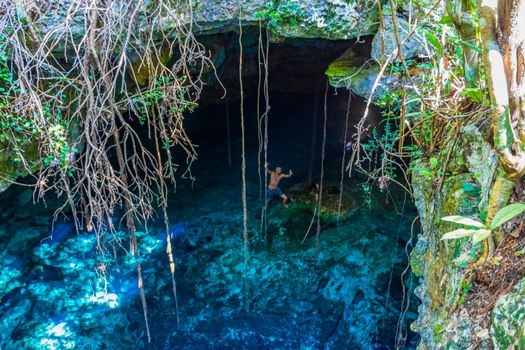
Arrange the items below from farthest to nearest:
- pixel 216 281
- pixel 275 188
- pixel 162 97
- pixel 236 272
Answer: pixel 275 188 → pixel 236 272 → pixel 216 281 → pixel 162 97

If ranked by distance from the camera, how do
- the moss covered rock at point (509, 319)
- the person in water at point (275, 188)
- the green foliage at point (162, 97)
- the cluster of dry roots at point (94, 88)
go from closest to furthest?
1. the moss covered rock at point (509, 319)
2. the cluster of dry roots at point (94, 88)
3. the green foliage at point (162, 97)
4. the person in water at point (275, 188)

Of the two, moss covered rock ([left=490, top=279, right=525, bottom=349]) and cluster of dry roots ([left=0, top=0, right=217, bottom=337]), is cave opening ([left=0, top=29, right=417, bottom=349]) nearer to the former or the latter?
cluster of dry roots ([left=0, top=0, right=217, bottom=337])

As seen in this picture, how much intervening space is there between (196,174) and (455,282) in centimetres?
549

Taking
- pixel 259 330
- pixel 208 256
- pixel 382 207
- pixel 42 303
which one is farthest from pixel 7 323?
pixel 382 207

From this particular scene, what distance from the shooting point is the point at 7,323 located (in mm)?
4824

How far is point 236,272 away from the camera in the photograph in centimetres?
554

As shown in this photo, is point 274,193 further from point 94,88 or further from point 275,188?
point 94,88

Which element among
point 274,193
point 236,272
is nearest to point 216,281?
point 236,272

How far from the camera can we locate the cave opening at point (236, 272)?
4801 millimetres

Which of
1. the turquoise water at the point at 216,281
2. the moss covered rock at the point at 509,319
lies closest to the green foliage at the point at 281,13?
the turquoise water at the point at 216,281

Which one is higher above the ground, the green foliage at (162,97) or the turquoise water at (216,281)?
the green foliage at (162,97)

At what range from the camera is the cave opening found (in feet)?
15.8

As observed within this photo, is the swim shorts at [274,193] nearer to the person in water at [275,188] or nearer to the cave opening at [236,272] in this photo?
the person in water at [275,188]

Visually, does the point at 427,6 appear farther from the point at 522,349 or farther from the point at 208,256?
the point at 208,256
